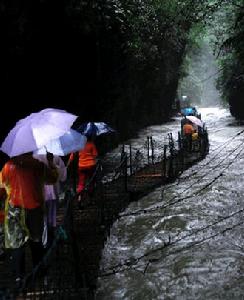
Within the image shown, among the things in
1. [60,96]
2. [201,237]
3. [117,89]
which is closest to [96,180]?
[201,237]

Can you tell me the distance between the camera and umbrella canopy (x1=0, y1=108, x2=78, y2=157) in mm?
5242

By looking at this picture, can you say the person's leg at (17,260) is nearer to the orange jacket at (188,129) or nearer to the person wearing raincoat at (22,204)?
the person wearing raincoat at (22,204)

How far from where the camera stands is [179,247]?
9.03 metres

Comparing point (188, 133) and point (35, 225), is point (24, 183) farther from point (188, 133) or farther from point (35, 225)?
point (188, 133)

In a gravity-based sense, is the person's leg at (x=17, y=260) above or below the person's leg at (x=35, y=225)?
below

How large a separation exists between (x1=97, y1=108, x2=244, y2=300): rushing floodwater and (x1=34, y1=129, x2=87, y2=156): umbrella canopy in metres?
2.21

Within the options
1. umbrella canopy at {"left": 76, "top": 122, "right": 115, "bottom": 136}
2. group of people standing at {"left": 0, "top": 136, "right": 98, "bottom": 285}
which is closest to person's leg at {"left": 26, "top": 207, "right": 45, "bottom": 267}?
group of people standing at {"left": 0, "top": 136, "right": 98, "bottom": 285}

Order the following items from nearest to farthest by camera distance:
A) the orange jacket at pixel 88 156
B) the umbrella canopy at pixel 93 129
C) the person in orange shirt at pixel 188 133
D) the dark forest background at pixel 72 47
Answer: the orange jacket at pixel 88 156 → the umbrella canopy at pixel 93 129 → the dark forest background at pixel 72 47 → the person in orange shirt at pixel 188 133

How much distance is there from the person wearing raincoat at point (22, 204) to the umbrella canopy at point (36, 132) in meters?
0.27

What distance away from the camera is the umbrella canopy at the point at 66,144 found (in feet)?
20.0

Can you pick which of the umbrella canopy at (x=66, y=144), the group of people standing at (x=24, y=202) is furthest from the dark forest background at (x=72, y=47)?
the group of people standing at (x=24, y=202)

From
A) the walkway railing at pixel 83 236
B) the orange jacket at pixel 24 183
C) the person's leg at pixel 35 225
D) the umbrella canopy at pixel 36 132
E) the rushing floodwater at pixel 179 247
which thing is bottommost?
the rushing floodwater at pixel 179 247

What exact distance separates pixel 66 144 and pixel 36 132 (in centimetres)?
100

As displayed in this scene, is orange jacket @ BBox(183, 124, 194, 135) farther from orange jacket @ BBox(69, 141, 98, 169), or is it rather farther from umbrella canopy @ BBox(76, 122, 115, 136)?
orange jacket @ BBox(69, 141, 98, 169)
